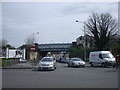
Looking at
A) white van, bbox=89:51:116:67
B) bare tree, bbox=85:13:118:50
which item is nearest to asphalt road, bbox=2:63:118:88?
white van, bbox=89:51:116:67

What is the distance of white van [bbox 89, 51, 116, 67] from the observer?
34.5m

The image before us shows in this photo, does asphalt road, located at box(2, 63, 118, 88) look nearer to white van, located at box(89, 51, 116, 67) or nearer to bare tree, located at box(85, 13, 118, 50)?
white van, located at box(89, 51, 116, 67)

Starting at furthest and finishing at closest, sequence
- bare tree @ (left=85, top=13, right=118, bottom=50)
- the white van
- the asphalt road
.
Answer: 1. bare tree @ (left=85, top=13, right=118, bottom=50)
2. the white van
3. the asphalt road

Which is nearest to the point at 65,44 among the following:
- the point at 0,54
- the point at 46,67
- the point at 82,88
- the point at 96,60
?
A: the point at 0,54

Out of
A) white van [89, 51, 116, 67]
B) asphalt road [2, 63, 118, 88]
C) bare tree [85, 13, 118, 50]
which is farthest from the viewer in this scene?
bare tree [85, 13, 118, 50]

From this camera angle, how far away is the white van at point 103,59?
34.5 meters

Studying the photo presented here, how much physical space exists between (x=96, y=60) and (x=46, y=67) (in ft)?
37.4

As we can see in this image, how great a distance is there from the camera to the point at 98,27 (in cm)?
7275

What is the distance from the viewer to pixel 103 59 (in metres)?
35.2

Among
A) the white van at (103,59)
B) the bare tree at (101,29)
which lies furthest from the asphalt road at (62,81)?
the bare tree at (101,29)

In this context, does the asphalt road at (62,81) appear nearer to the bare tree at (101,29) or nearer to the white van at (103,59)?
the white van at (103,59)

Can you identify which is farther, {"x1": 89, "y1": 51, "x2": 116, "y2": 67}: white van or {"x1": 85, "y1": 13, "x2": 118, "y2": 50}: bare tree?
{"x1": 85, "y1": 13, "x2": 118, "y2": 50}: bare tree

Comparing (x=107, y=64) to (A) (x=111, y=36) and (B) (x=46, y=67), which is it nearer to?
(B) (x=46, y=67)

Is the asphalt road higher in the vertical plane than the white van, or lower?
lower
